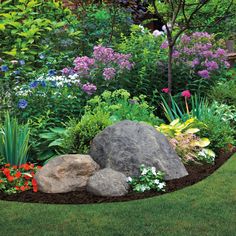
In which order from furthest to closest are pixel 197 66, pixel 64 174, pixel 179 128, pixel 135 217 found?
pixel 197 66 < pixel 179 128 < pixel 64 174 < pixel 135 217

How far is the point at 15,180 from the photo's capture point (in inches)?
231

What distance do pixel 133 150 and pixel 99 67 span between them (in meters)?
2.88

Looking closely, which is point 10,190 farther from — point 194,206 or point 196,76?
point 196,76

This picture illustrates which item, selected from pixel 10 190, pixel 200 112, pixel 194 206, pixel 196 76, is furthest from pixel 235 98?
pixel 10 190

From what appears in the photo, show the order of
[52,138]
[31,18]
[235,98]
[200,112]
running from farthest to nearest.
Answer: [31,18] → [235,98] → [200,112] → [52,138]

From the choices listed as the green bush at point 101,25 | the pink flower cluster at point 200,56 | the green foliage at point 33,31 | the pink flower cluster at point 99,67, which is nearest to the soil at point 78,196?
the pink flower cluster at point 99,67

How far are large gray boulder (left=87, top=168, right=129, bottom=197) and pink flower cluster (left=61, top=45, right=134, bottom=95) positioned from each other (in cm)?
261

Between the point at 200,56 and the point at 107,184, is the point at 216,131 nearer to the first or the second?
the point at 107,184

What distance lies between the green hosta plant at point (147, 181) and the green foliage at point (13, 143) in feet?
4.39

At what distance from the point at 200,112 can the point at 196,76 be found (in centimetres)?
154

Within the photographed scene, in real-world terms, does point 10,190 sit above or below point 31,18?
below

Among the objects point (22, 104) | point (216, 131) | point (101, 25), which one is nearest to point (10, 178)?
point (22, 104)

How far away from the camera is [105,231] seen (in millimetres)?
4688

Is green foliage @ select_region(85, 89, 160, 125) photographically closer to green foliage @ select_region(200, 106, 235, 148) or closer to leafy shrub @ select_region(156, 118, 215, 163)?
leafy shrub @ select_region(156, 118, 215, 163)
